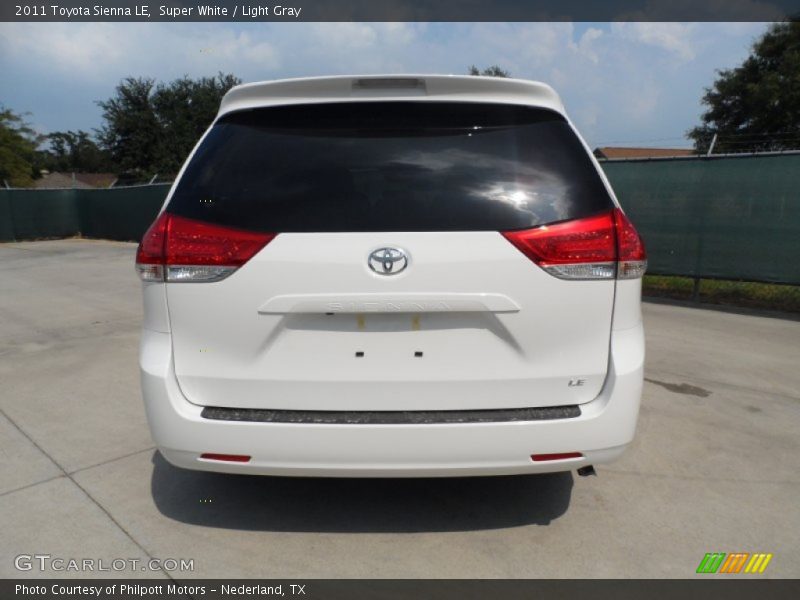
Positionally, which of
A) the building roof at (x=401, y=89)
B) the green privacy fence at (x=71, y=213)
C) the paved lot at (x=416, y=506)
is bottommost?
the green privacy fence at (x=71, y=213)

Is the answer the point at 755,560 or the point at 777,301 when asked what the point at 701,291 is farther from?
the point at 755,560

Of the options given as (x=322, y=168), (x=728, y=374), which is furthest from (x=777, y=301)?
(x=322, y=168)

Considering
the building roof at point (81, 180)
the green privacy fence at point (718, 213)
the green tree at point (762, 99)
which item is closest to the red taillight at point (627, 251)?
the green privacy fence at point (718, 213)

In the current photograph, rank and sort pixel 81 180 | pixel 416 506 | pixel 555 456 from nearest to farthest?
pixel 555 456 → pixel 416 506 → pixel 81 180

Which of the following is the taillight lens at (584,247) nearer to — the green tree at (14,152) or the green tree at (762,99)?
the green tree at (762,99)

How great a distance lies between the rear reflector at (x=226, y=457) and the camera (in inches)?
92.8

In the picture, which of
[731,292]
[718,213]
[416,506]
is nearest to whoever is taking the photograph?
[416,506]

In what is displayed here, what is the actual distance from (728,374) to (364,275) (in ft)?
13.6

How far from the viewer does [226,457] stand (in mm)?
2375

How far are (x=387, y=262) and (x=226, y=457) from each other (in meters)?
0.96

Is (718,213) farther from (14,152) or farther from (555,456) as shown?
(14,152)

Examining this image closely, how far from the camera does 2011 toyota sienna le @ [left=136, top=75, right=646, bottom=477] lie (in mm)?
2275
